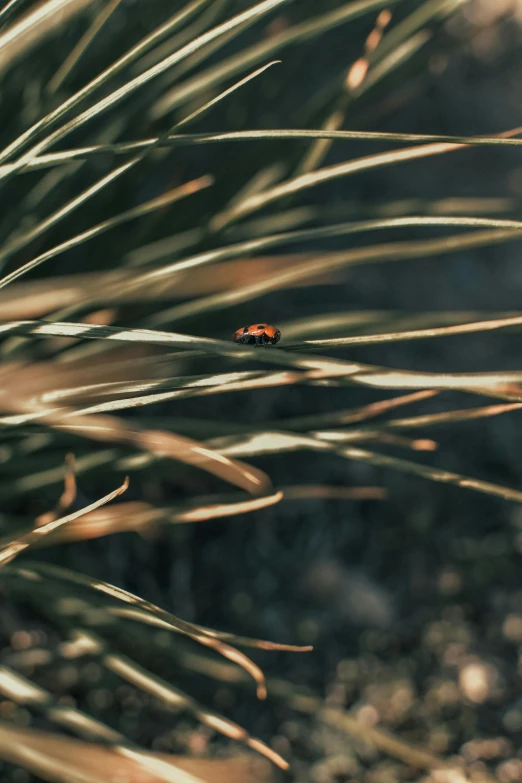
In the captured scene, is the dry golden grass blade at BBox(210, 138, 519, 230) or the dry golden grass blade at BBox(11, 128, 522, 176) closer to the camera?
the dry golden grass blade at BBox(11, 128, 522, 176)

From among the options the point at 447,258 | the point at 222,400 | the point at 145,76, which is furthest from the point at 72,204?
the point at 447,258

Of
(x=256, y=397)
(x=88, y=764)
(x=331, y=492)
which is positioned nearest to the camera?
(x=88, y=764)

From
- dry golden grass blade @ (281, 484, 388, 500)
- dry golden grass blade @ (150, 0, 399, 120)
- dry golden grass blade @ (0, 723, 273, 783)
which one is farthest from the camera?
dry golden grass blade @ (281, 484, 388, 500)

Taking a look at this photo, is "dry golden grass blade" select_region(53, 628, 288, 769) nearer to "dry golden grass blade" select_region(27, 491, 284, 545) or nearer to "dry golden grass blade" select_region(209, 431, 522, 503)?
"dry golden grass blade" select_region(27, 491, 284, 545)

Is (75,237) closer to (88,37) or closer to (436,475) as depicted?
(88,37)

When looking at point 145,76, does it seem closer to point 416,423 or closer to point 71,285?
point 71,285

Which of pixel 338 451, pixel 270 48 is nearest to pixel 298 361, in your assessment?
pixel 338 451

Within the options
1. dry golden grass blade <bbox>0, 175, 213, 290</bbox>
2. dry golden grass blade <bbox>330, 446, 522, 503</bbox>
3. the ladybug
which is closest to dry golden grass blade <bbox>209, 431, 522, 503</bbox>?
dry golden grass blade <bbox>330, 446, 522, 503</bbox>

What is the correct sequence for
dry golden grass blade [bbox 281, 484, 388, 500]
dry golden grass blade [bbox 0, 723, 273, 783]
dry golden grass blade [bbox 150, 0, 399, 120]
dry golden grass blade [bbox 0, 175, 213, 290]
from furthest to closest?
dry golden grass blade [bbox 281, 484, 388, 500] < dry golden grass blade [bbox 150, 0, 399, 120] < dry golden grass blade [bbox 0, 175, 213, 290] < dry golden grass blade [bbox 0, 723, 273, 783]
